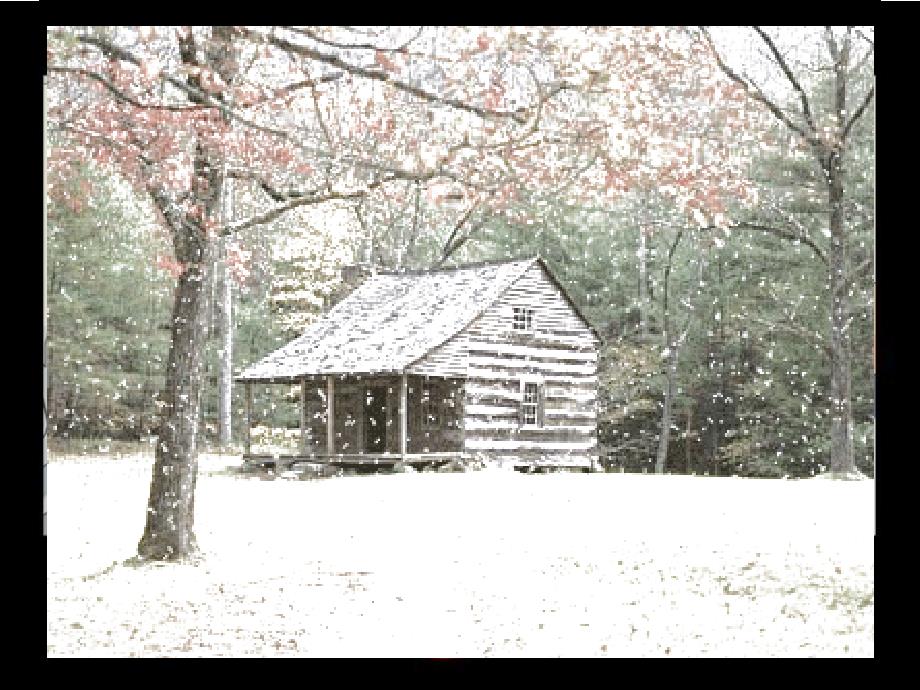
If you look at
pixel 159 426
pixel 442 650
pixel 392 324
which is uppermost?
pixel 392 324

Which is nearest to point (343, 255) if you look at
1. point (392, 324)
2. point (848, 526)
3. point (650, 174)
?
point (392, 324)

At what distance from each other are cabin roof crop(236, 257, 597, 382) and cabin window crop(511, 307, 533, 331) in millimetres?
658

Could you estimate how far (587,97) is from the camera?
9.56m

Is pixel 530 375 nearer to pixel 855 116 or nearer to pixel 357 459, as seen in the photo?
pixel 357 459

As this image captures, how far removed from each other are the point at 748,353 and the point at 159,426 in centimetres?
659

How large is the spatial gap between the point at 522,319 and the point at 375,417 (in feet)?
12.1

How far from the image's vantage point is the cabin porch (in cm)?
2000

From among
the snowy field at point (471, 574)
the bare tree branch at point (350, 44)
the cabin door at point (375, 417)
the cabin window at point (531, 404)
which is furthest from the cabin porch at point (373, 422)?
the bare tree branch at point (350, 44)

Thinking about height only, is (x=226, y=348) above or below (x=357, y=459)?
above

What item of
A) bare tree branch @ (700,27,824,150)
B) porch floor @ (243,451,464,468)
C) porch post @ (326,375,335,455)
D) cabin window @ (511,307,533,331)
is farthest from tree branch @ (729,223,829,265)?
porch post @ (326,375,335,455)

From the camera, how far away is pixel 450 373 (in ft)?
71.5

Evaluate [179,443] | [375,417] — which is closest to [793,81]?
[179,443]

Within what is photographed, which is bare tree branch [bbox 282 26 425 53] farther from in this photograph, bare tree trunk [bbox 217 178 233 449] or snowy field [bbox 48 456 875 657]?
snowy field [bbox 48 456 875 657]
